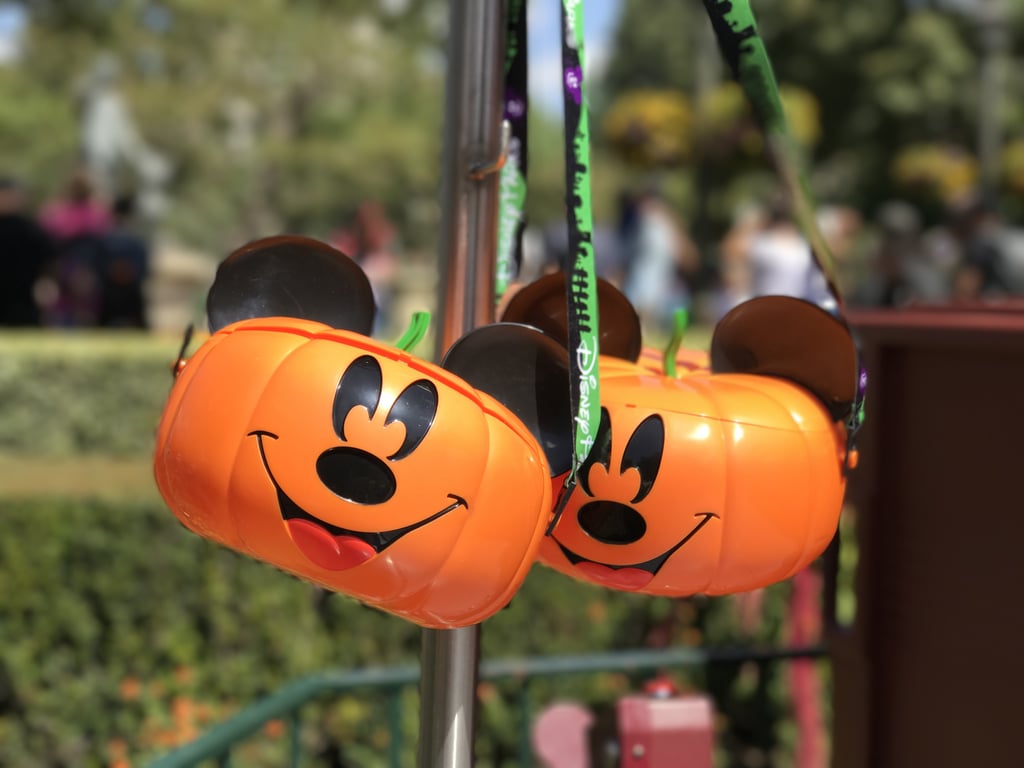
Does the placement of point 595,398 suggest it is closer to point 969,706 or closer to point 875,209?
point 969,706

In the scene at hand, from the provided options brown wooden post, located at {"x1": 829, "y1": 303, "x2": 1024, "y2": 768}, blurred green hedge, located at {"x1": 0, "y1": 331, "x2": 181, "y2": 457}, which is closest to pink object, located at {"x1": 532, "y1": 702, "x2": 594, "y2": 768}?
brown wooden post, located at {"x1": 829, "y1": 303, "x2": 1024, "y2": 768}

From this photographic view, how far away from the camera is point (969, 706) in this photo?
2.06 metres

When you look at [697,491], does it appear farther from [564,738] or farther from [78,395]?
[78,395]

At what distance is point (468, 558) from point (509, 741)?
2979 millimetres

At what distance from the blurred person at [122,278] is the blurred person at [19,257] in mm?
361

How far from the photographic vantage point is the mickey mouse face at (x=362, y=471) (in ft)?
3.79

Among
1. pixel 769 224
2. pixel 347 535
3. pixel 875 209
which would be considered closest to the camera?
pixel 347 535

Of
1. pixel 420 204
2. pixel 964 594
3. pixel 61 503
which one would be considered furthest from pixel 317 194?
pixel 964 594

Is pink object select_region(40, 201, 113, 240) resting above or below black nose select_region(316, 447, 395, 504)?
above

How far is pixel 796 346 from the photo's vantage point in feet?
4.79

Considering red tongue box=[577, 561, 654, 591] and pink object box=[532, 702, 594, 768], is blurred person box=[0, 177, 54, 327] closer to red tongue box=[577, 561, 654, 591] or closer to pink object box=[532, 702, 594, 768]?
pink object box=[532, 702, 594, 768]

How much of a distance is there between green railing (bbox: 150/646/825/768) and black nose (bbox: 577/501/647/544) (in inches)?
33.6

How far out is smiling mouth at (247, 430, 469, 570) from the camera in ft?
3.79

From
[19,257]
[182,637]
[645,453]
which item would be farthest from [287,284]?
[19,257]
